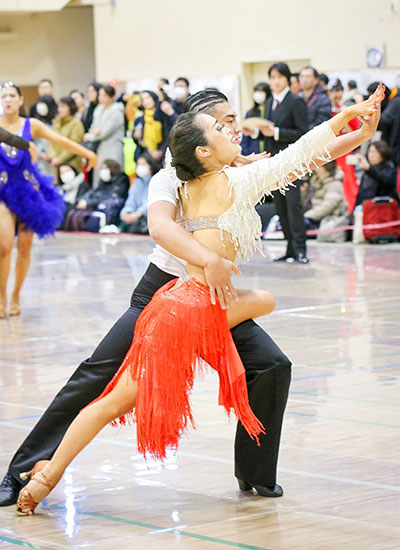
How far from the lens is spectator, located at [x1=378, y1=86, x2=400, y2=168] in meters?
13.8

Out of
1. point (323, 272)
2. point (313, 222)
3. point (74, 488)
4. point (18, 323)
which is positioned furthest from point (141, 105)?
point (74, 488)

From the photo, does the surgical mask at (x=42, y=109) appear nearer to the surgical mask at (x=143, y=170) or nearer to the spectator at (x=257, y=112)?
the surgical mask at (x=143, y=170)

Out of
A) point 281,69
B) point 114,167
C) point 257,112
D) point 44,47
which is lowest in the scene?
point 114,167

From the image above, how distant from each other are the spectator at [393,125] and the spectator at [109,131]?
478 centimetres

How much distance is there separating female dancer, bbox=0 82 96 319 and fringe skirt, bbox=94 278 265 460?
4732mm

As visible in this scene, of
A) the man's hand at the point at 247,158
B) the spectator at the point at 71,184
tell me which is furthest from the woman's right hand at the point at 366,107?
the spectator at the point at 71,184

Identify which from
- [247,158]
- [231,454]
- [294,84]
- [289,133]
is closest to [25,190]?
[289,133]

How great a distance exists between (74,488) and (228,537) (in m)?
0.89

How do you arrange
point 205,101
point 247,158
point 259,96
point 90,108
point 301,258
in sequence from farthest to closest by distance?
point 90,108 < point 259,96 < point 301,258 < point 247,158 < point 205,101

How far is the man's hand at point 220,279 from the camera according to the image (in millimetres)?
3971

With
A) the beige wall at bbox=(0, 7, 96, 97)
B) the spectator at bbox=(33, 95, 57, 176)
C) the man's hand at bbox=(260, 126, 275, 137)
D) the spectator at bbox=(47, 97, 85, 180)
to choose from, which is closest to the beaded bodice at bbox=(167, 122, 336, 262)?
the man's hand at bbox=(260, 126, 275, 137)

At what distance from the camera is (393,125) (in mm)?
13875

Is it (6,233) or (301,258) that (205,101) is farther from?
(301,258)

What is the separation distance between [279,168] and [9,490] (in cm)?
152
